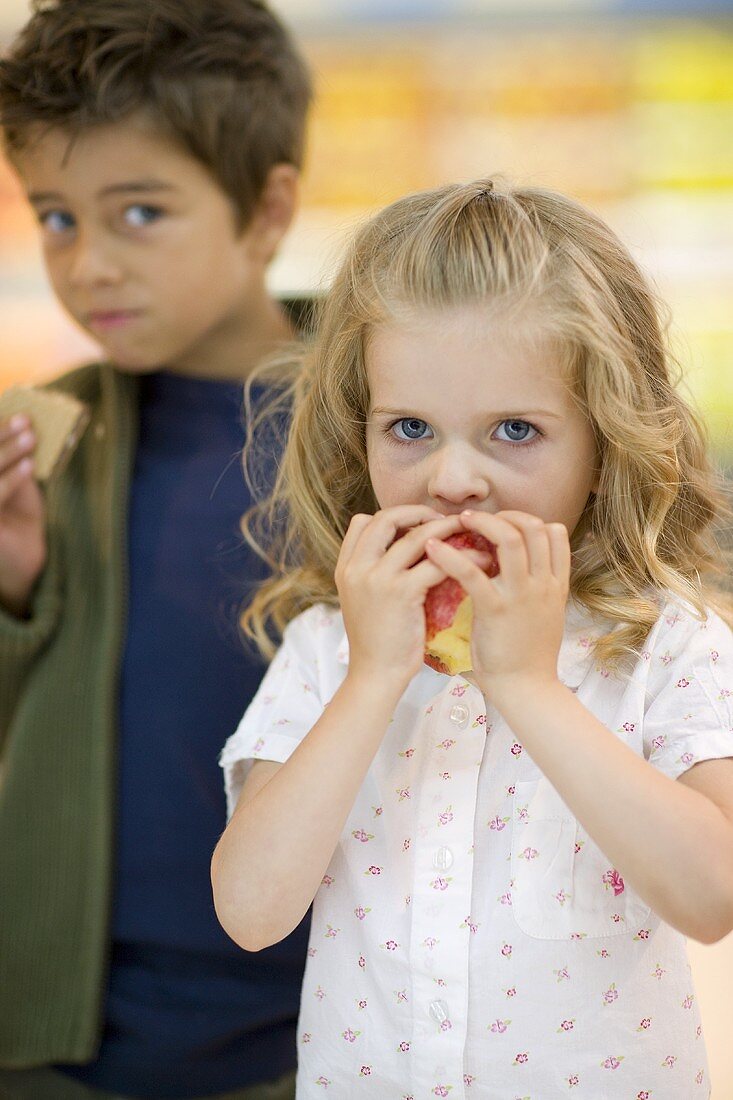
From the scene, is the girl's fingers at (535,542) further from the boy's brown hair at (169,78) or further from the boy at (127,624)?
the boy's brown hair at (169,78)

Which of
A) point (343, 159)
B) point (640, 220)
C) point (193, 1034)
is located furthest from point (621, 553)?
point (343, 159)

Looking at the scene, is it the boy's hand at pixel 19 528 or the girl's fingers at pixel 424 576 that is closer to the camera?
the girl's fingers at pixel 424 576

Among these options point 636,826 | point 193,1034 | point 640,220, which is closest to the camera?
point 636,826

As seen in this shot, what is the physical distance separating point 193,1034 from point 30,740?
1.26ft

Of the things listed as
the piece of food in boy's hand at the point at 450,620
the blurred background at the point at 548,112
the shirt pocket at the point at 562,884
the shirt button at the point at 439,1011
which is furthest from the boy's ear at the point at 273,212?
the blurred background at the point at 548,112

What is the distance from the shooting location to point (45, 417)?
1.46 metres

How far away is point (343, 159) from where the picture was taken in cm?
301

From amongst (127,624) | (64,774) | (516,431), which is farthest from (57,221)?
(516,431)

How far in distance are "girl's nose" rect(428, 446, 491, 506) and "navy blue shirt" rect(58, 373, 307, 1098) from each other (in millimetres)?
505

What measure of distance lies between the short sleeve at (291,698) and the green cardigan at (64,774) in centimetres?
36

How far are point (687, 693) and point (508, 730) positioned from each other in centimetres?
15

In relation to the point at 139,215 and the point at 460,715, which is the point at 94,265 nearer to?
the point at 139,215

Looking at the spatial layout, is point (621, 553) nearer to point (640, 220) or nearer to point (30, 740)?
point (30, 740)

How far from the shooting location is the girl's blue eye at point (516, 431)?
0.95 meters
